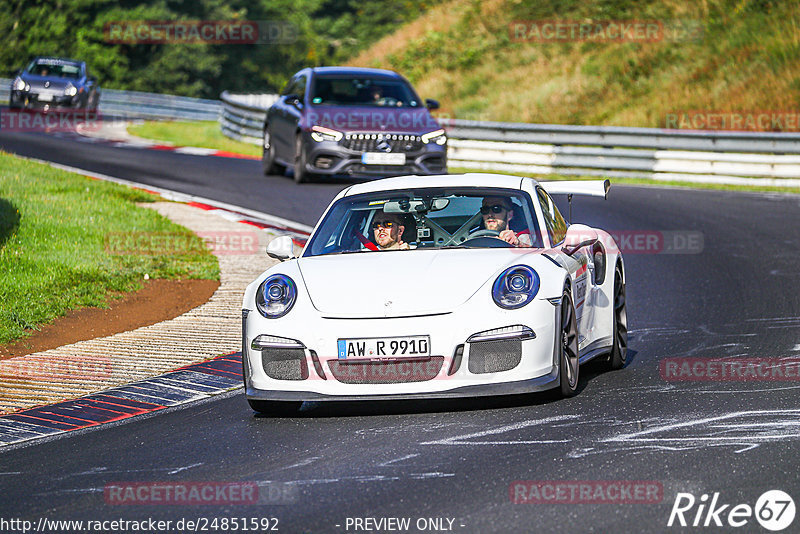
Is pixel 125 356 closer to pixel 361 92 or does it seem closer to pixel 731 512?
pixel 731 512

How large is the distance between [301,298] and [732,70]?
931 inches

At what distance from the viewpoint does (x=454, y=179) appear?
29.2 feet

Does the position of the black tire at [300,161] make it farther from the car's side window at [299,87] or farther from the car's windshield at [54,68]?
the car's windshield at [54,68]

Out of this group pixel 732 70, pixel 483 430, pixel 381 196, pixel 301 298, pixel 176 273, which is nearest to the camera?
pixel 483 430

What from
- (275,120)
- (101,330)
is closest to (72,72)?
(275,120)

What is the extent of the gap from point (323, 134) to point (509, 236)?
39.2 feet

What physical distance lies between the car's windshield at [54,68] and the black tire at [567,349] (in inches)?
1147

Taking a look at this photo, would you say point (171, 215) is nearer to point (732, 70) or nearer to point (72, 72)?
point (732, 70)

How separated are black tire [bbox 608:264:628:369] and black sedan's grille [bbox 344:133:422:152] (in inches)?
421

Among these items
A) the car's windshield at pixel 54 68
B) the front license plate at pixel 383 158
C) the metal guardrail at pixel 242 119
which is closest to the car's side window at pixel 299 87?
the front license plate at pixel 383 158

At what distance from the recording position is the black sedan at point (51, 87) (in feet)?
111

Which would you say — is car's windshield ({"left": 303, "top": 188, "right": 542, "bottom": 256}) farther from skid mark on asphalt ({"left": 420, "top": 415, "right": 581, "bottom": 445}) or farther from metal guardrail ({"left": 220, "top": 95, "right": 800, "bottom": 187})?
metal guardrail ({"left": 220, "top": 95, "right": 800, "bottom": 187})

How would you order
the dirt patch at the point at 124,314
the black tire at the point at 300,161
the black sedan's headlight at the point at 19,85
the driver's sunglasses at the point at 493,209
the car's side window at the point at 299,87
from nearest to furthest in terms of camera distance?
the driver's sunglasses at the point at 493,209 → the dirt patch at the point at 124,314 → the black tire at the point at 300,161 → the car's side window at the point at 299,87 → the black sedan's headlight at the point at 19,85

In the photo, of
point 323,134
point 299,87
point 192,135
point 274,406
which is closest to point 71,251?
point 274,406
